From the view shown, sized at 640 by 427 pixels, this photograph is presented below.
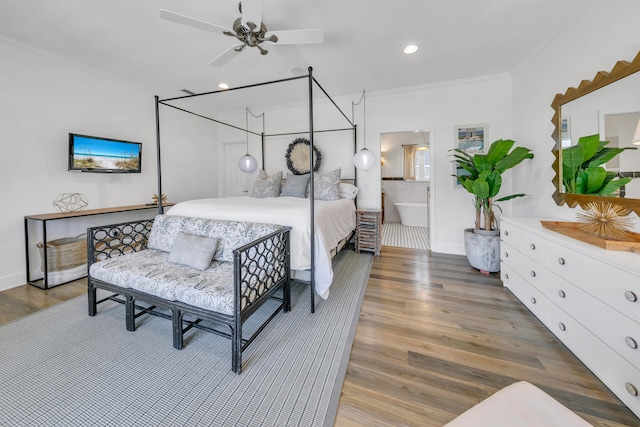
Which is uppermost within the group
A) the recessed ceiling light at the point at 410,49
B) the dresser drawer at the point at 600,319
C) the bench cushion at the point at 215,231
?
the recessed ceiling light at the point at 410,49

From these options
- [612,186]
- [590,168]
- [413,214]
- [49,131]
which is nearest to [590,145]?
[590,168]

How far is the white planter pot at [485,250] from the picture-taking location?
290cm

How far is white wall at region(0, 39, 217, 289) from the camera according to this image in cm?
260

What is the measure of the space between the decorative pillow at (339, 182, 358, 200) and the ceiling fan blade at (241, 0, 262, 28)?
2.53m

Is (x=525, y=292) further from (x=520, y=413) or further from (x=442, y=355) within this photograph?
(x=520, y=413)

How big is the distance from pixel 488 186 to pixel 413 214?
3450mm

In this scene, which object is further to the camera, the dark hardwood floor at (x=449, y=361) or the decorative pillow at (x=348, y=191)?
the decorative pillow at (x=348, y=191)

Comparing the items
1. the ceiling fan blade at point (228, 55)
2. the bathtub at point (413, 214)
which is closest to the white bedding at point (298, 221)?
the ceiling fan blade at point (228, 55)

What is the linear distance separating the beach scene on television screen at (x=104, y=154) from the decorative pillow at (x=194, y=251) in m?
2.23

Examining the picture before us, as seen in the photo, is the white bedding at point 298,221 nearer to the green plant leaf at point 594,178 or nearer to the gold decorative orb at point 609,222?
the gold decorative orb at point 609,222

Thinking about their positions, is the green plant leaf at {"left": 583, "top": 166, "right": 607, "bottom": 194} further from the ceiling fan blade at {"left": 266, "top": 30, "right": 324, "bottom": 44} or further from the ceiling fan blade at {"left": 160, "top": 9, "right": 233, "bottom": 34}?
the ceiling fan blade at {"left": 160, "top": 9, "right": 233, "bottom": 34}

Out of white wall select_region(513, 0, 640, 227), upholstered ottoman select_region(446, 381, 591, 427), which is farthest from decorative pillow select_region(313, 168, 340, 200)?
upholstered ottoman select_region(446, 381, 591, 427)

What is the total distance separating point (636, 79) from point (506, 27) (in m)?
1.26

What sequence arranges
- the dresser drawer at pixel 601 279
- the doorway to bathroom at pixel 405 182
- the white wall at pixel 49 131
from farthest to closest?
the doorway to bathroom at pixel 405 182 → the white wall at pixel 49 131 → the dresser drawer at pixel 601 279
